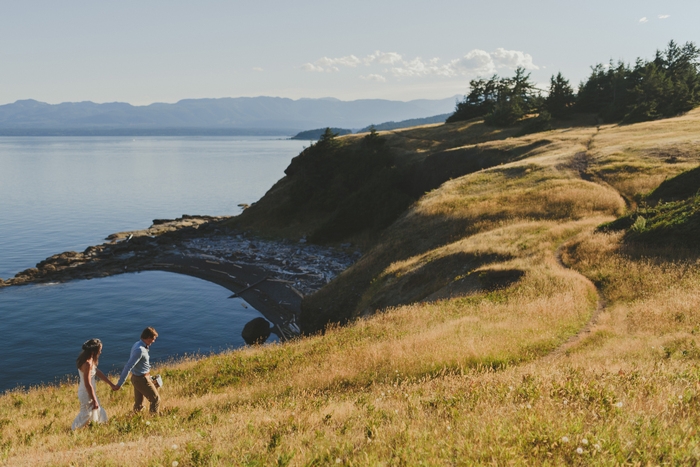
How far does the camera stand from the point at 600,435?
5.86 m

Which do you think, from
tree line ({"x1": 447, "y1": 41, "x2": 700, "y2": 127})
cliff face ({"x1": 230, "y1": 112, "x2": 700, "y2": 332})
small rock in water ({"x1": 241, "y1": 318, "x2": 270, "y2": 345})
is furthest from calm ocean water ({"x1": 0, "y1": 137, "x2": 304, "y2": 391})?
tree line ({"x1": 447, "y1": 41, "x2": 700, "y2": 127})

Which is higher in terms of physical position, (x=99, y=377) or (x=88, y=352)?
(x=88, y=352)

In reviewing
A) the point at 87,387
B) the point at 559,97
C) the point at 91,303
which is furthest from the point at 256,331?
the point at 559,97

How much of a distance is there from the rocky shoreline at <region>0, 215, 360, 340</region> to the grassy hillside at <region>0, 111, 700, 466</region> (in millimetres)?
11320

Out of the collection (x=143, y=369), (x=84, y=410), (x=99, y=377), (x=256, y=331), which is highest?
(x=99, y=377)

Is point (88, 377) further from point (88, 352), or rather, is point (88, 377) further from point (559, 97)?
point (559, 97)

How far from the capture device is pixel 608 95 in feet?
257

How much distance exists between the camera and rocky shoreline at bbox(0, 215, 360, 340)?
45688 millimetres

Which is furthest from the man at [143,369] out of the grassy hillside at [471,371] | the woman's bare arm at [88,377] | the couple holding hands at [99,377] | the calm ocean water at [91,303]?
the calm ocean water at [91,303]

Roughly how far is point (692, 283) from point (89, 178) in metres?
167

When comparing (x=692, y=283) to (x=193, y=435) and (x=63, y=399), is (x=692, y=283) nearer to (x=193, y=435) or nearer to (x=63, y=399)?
(x=193, y=435)

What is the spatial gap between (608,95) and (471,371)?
8455cm

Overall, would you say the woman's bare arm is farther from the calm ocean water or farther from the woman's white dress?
the calm ocean water

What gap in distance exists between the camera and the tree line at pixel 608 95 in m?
68.5
